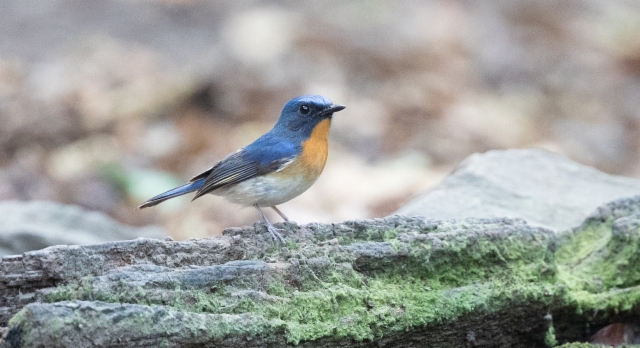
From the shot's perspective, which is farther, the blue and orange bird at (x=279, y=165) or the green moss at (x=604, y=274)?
the blue and orange bird at (x=279, y=165)

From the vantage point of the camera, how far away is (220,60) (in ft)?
37.0

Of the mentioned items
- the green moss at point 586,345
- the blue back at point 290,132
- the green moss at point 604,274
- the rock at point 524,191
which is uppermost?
the blue back at point 290,132

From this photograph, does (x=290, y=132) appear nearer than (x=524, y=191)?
Yes

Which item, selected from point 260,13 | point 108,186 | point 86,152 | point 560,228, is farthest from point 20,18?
point 560,228

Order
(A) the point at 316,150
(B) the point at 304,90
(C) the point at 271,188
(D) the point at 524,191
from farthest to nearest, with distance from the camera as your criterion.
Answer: (B) the point at 304,90
(D) the point at 524,191
(A) the point at 316,150
(C) the point at 271,188

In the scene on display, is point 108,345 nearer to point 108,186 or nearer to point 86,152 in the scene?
point 108,186

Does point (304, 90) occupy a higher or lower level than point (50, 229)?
higher

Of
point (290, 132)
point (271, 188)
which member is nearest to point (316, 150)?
point (290, 132)

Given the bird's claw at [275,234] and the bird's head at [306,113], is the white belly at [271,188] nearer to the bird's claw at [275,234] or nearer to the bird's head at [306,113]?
the bird's head at [306,113]

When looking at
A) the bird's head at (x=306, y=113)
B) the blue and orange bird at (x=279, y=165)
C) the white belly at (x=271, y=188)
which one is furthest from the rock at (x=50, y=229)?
the bird's head at (x=306, y=113)

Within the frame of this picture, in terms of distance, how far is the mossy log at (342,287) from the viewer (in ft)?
9.73

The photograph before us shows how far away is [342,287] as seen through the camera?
11.5 feet

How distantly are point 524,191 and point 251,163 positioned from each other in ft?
7.29

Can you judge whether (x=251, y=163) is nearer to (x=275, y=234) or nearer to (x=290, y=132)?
(x=290, y=132)
